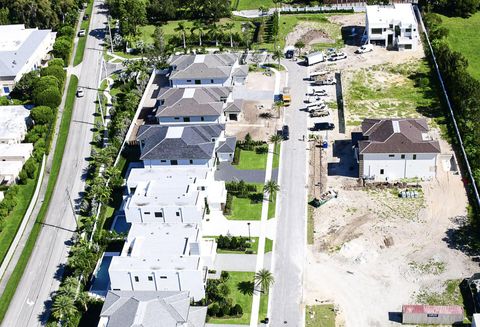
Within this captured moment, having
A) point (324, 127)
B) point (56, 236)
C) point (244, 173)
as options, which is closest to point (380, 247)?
point (244, 173)

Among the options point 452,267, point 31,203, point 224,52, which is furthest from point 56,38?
point 452,267

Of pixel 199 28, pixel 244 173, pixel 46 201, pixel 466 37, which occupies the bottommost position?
pixel 46 201

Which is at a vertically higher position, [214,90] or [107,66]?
[107,66]

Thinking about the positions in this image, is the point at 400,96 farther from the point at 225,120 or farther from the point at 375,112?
the point at 225,120

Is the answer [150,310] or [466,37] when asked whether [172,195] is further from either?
[466,37]

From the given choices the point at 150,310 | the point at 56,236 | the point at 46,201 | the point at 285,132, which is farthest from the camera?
the point at 285,132

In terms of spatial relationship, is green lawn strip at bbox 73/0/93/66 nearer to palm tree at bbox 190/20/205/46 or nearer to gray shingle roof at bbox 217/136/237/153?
palm tree at bbox 190/20/205/46

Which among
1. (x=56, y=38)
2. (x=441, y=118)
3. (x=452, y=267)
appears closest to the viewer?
(x=452, y=267)
